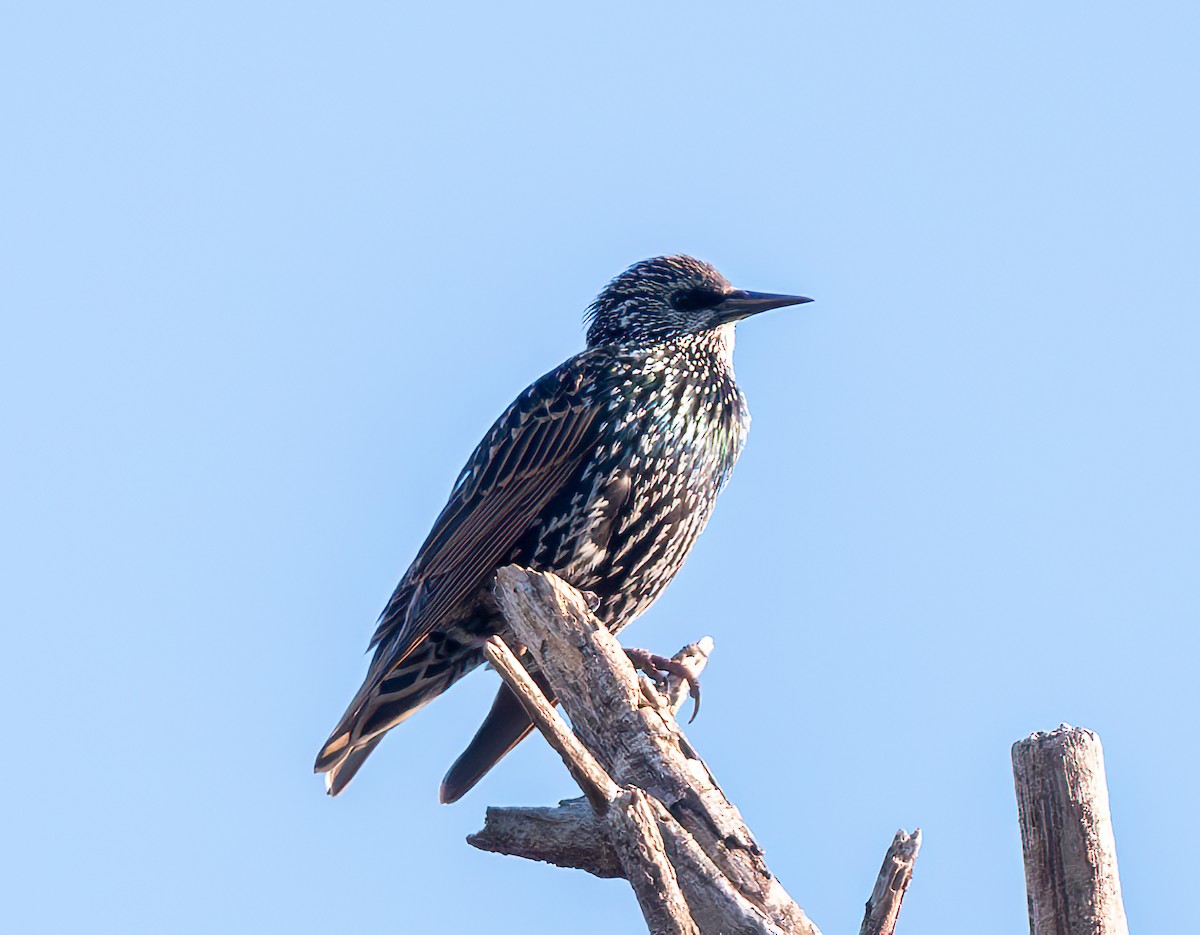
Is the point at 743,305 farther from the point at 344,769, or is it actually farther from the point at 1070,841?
the point at 1070,841

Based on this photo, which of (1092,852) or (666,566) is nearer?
(1092,852)

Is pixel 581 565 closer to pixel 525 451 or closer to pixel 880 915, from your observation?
pixel 525 451

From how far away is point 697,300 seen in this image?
6078mm

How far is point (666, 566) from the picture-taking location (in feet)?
17.9

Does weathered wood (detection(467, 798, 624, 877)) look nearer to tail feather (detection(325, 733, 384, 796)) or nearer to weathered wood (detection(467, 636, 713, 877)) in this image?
weathered wood (detection(467, 636, 713, 877))

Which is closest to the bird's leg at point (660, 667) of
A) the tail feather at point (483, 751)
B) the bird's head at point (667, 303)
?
the tail feather at point (483, 751)

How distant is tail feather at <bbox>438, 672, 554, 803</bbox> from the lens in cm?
509

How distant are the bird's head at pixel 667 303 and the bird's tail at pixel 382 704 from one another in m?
1.33

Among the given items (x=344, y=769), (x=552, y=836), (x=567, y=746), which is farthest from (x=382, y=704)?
(x=567, y=746)

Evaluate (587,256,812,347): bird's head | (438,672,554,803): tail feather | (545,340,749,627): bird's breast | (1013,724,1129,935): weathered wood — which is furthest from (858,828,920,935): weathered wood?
(587,256,812,347): bird's head

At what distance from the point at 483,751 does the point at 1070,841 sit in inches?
88.2

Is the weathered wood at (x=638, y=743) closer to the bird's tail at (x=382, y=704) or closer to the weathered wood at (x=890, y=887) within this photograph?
the weathered wood at (x=890, y=887)

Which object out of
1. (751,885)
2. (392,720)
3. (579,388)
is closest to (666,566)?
(579,388)

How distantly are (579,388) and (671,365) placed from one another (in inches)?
13.8
